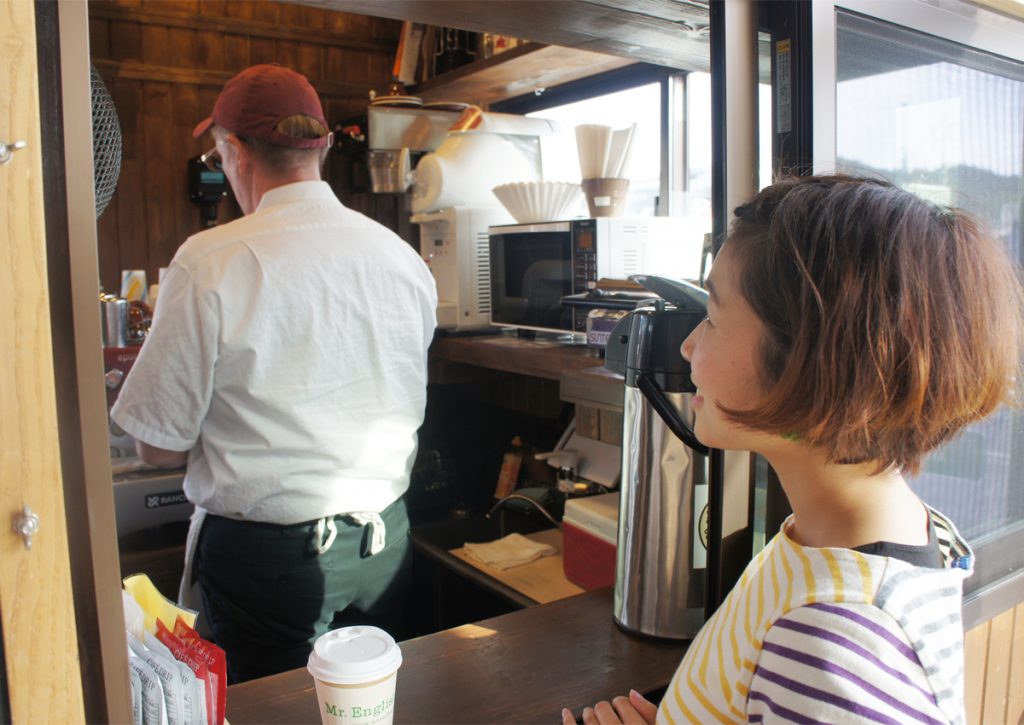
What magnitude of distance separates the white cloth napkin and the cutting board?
0.04ft

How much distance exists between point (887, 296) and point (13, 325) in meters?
0.68

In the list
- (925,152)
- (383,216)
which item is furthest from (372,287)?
(383,216)

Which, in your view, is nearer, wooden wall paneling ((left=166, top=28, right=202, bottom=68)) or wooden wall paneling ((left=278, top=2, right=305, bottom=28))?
wooden wall paneling ((left=166, top=28, right=202, bottom=68))

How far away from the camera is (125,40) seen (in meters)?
3.41

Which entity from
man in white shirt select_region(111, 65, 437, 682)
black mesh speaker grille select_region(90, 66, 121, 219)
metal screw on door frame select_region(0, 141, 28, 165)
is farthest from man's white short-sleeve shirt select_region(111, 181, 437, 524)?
metal screw on door frame select_region(0, 141, 28, 165)

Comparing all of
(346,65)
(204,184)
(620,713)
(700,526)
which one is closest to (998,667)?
(700,526)

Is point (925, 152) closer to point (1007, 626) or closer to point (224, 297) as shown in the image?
point (1007, 626)

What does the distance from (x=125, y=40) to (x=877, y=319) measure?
3.43 meters

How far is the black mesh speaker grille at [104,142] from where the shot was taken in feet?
3.74

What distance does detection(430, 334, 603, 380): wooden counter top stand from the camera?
7.13 ft

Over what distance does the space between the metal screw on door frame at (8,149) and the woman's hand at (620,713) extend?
799 mm

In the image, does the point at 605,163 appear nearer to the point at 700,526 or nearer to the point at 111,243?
the point at 700,526

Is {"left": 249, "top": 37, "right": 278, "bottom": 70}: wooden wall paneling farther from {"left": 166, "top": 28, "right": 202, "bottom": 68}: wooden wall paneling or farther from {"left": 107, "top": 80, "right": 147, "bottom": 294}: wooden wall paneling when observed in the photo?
{"left": 107, "top": 80, "right": 147, "bottom": 294}: wooden wall paneling

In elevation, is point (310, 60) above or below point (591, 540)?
above
